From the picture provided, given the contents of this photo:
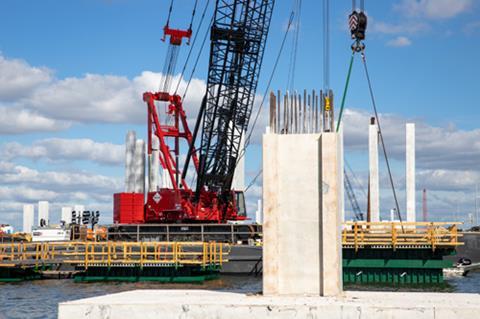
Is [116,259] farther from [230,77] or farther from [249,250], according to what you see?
[230,77]

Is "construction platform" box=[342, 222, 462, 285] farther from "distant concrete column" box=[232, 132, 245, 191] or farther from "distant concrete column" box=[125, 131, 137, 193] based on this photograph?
"distant concrete column" box=[125, 131, 137, 193]

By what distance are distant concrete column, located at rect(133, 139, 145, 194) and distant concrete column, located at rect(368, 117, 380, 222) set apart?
25.9 meters

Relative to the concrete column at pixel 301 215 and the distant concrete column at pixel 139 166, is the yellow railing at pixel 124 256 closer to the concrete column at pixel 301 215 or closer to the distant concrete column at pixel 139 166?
the concrete column at pixel 301 215

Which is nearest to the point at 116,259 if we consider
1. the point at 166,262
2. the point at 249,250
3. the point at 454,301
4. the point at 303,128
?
the point at 166,262

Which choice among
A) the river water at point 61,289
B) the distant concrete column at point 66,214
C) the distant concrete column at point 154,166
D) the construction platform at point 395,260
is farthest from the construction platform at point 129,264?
the distant concrete column at point 66,214

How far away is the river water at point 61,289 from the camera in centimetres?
2650

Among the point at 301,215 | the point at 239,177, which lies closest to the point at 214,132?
the point at 239,177

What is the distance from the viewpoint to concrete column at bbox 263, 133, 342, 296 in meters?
16.0

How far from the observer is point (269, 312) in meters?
14.5

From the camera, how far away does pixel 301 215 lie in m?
16.3

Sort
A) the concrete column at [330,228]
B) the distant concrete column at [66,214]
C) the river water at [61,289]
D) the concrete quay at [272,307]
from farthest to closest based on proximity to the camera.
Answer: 1. the distant concrete column at [66,214]
2. the river water at [61,289]
3. the concrete column at [330,228]
4. the concrete quay at [272,307]

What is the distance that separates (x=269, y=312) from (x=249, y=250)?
29572mm

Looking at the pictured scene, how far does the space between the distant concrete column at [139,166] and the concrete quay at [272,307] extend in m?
51.9

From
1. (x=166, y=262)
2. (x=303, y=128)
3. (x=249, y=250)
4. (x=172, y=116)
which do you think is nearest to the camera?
(x=303, y=128)
